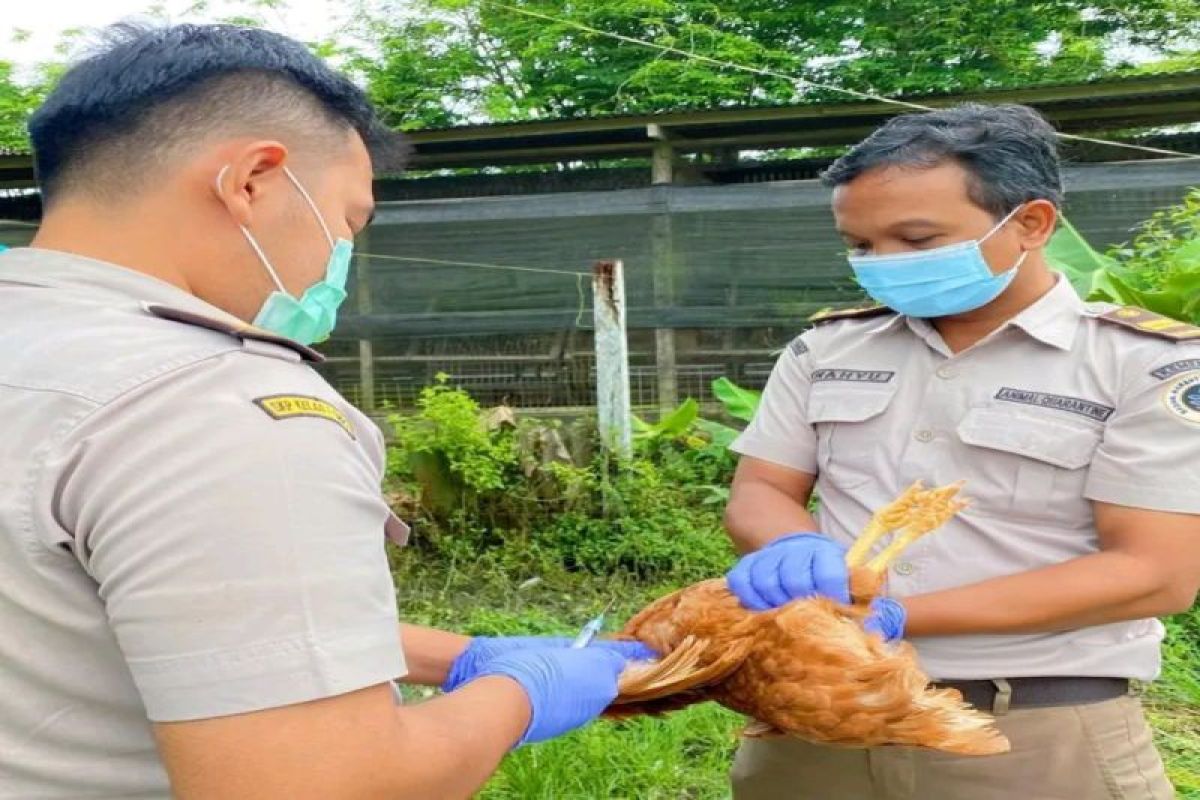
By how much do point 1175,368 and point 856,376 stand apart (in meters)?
0.60

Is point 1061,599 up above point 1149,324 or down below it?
below

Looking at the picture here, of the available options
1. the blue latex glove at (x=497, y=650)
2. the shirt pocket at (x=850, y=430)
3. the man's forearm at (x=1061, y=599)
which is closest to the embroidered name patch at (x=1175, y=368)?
the man's forearm at (x=1061, y=599)

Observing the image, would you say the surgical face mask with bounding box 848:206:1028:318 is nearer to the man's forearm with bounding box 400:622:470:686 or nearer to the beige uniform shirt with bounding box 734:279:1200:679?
the beige uniform shirt with bounding box 734:279:1200:679

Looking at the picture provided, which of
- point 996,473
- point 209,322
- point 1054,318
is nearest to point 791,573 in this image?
point 996,473

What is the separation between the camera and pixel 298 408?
1015 mm

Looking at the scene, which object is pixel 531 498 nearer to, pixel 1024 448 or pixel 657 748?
pixel 657 748

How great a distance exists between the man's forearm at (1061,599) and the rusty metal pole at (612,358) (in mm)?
4055

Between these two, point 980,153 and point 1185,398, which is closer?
point 1185,398

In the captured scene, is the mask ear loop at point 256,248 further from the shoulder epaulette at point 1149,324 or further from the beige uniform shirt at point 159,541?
the shoulder epaulette at point 1149,324

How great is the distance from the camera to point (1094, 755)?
1.96m

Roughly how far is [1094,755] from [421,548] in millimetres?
4452

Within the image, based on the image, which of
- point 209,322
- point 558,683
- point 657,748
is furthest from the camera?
point 657,748

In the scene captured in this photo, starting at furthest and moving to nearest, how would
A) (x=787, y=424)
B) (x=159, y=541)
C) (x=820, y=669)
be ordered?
(x=787, y=424) → (x=820, y=669) → (x=159, y=541)

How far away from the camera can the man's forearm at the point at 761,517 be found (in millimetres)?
2271
